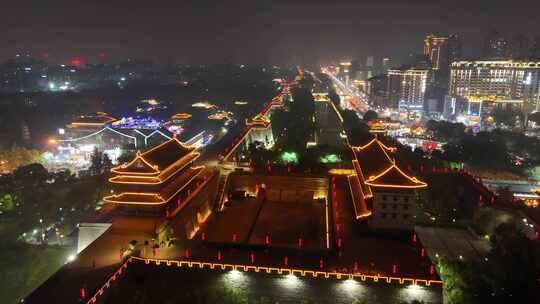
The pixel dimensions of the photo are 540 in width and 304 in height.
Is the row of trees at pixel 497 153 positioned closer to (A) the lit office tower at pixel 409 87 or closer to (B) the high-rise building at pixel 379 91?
(A) the lit office tower at pixel 409 87

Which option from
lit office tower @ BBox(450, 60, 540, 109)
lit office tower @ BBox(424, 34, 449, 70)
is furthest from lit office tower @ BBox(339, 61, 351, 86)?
lit office tower @ BBox(450, 60, 540, 109)

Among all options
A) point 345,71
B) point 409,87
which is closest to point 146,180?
point 409,87

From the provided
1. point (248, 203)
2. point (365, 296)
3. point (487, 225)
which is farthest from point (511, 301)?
point (248, 203)

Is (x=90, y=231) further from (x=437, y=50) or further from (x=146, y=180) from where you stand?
(x=437, y=50)

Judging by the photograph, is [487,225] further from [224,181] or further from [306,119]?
[306,119]

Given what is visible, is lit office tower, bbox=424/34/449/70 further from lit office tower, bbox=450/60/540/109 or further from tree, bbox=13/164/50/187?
tree, bbox=13/164/50/187
